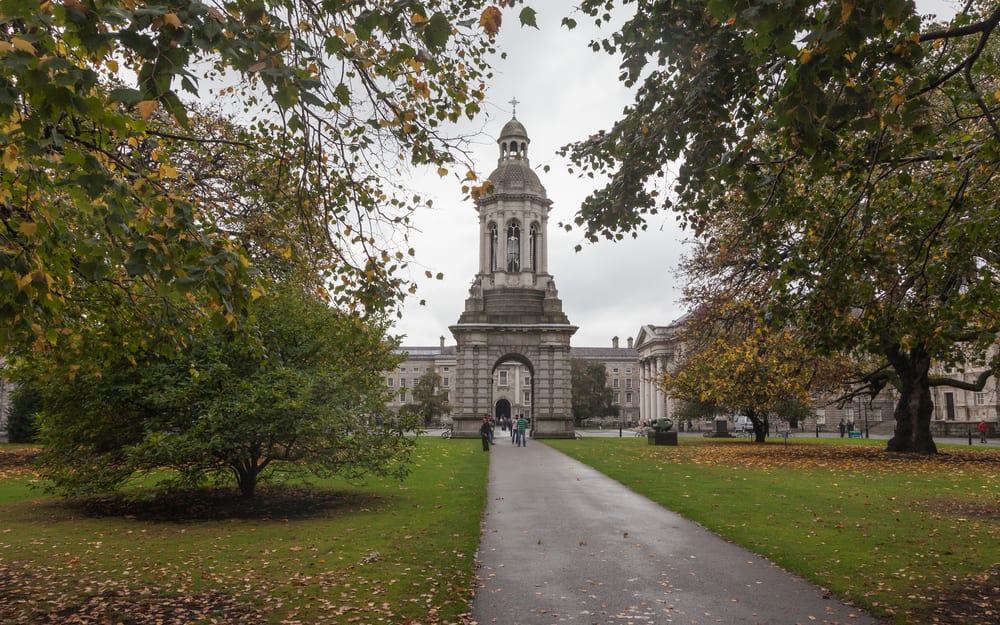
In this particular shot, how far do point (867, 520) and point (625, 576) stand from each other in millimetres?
6275

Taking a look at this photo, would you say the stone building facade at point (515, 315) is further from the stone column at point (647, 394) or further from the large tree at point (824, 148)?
the stone column at point (647, 394)

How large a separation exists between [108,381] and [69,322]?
3.27 metres

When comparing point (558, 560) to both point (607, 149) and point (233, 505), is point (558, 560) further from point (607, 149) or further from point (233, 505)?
point (233, 505)

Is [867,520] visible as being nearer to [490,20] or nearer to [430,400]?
[490,20]

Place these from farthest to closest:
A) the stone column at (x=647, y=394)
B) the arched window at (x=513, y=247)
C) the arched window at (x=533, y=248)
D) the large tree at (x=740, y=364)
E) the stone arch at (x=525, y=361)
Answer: the stone column at (x=647, y=394)
the arched window at (x=513, y=247)
the arched window at (x=533, y=248)
the stone arch at (x=525, y=361)
the large tree at (x=740, y=364)

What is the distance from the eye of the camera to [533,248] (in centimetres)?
5091

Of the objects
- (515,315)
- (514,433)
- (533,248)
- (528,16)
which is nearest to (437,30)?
(528,16)

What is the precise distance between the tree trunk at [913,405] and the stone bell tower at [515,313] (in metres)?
20.3

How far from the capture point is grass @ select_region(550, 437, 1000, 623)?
7551 mm

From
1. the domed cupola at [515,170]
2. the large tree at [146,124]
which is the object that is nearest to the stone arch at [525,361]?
the domed cupola at [515,170]

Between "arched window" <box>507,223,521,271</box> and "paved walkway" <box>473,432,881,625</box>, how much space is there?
1497 inches

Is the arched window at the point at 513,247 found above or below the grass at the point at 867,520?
above

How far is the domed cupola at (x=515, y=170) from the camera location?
50781mm

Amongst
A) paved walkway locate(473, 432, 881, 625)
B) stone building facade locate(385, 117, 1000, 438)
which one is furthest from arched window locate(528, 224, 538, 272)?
paved walkway locate(473, 432, 881, 625)
